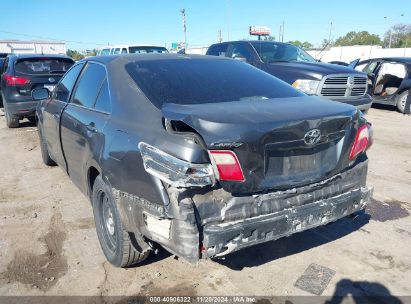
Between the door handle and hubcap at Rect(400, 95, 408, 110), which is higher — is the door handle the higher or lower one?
the higher one

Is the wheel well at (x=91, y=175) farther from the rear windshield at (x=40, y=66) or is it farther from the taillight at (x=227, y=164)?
the rear windshield at (x=40, y=66)

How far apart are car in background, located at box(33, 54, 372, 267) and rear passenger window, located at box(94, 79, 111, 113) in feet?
0.03

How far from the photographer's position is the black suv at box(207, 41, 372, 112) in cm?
764

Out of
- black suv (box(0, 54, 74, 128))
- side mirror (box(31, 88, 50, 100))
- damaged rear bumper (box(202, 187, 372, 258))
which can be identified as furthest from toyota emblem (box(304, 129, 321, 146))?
black suv (box(0, 54, 74, 128))

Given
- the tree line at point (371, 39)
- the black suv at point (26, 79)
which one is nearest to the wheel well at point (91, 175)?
the black suv at point (26, 79)

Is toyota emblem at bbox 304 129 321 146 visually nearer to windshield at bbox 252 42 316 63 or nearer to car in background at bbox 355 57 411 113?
windshield at bbox 252 42 316 63

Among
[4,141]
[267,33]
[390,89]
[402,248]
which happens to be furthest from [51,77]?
[267,33]

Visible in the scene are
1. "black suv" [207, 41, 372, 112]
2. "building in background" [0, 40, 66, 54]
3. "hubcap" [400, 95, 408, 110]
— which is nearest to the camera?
"black suv" [207, 41, 372, 112]

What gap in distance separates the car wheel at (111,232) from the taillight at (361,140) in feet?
5.80

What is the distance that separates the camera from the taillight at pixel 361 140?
2.92m

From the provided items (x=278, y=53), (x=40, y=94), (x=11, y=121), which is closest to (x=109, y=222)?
(x=40, y=94)

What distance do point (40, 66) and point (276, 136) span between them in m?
7.80

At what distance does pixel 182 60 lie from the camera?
3.64 m

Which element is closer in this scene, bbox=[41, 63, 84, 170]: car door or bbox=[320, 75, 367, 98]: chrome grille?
bbox=[41, 63, 84, 170]: car door
